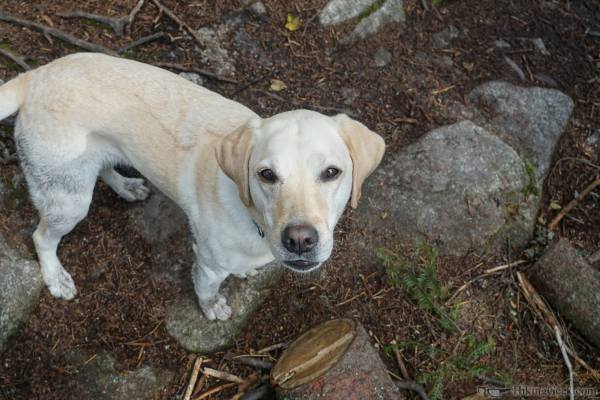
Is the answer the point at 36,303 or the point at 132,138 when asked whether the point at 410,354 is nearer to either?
the point at 132,138

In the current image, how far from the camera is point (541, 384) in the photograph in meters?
3.94

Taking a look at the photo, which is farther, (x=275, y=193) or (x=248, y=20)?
(x=248, y=20)

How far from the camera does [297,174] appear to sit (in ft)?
8.62

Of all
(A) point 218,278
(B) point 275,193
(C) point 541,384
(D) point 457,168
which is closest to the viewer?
(B) point 275,193

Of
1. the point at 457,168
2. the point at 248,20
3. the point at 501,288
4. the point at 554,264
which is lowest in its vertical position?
the point at 501,288

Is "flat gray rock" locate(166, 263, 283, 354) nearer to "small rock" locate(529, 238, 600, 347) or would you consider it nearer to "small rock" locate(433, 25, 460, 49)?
"small rock" locate(529, 238, 600, 347)

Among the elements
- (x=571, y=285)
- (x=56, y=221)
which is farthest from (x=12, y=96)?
(x=571, y=285)

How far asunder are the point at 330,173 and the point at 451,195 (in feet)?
7.26

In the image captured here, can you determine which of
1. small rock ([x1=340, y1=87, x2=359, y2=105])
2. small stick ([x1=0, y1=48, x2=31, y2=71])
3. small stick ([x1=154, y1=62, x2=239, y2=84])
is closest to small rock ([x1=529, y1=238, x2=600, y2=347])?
small rock ([x1=340, y1=87, x2=359, y2=105])

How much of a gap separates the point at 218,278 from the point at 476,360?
225 cm

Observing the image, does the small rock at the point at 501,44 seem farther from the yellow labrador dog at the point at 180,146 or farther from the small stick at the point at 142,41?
the small stick at the point at 142,41

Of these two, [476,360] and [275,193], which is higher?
[275,193]

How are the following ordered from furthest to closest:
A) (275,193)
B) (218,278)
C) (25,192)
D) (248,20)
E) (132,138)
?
(248,20), (25,192), (218,278), (132,138), (275,193)

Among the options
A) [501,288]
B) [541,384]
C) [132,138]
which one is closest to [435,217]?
[501,288]
